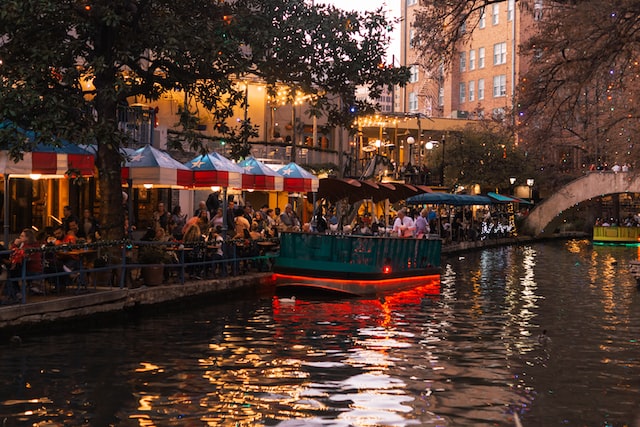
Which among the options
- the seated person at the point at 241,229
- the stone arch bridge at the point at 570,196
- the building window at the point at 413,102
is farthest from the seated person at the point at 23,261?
the building window at the point at 413,102

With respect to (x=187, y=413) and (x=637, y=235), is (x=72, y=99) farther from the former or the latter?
(x=637, y=235)

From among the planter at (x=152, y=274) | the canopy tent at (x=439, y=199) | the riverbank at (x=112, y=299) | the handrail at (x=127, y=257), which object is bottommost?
the riverbank at (x=112, y=299)

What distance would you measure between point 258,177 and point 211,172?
2639mm

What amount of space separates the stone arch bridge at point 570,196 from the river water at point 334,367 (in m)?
39.0

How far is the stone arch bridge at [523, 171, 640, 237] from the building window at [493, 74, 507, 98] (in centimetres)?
2011

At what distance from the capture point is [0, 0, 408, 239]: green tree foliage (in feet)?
55.7

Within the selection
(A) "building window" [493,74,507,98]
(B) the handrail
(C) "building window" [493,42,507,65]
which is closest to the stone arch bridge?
(A) "building window" [493,74,507,98]

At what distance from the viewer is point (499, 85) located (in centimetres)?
8162

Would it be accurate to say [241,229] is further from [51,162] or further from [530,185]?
[530,185]

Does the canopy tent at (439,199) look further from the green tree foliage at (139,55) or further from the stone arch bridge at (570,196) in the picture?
the green tree foliage at (139,55)

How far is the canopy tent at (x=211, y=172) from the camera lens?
71.7 ft

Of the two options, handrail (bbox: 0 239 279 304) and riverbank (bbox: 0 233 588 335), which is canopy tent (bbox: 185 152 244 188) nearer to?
handrail (bbox: 0 239 279 304)

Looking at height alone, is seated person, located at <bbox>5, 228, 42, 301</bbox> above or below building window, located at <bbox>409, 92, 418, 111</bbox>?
below

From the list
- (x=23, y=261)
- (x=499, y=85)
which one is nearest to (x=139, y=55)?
(x=23, y=261)
